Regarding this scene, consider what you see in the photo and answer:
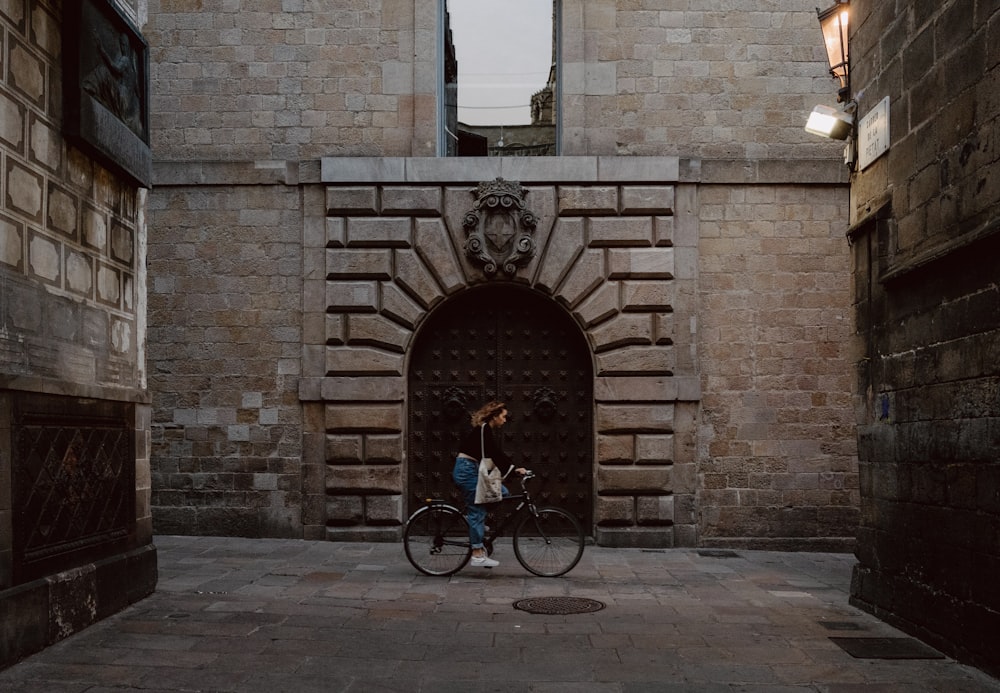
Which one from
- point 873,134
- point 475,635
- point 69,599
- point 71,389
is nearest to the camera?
point 69,599

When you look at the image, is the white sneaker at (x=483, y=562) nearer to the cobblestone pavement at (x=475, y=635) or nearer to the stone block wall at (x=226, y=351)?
the cobblestone pavement at (x=475, y=635)

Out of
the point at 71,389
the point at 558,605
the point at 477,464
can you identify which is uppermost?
the point at 71,389

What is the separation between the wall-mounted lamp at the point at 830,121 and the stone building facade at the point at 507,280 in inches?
127

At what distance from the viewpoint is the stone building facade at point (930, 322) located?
237 inches

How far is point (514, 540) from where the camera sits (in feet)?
30.8

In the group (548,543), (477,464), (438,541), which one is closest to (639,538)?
(548,543)

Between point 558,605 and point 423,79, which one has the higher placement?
point 423,79

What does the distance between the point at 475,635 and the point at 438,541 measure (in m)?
2.65

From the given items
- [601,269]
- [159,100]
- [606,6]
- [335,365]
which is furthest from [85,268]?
[606,6]

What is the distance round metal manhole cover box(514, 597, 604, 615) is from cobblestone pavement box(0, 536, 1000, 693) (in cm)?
11

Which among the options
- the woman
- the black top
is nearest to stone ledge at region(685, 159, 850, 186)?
the woman

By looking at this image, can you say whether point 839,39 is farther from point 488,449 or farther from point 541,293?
point 488,449

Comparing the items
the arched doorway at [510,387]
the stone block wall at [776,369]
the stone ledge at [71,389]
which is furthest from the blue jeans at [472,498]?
the stone block wall at [776,369]

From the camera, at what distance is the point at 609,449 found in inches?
456
